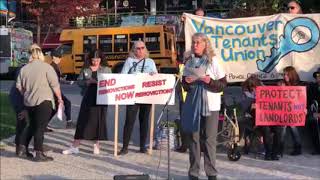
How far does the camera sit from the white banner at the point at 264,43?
10.8 m

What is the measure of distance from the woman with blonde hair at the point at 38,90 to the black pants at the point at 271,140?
10.4 ft

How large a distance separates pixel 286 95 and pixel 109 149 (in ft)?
9.97

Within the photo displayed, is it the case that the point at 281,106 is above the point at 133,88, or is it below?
below

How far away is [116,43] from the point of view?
1183 inches

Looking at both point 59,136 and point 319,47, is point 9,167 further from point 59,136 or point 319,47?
point 319,47

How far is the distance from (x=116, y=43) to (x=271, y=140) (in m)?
21.2

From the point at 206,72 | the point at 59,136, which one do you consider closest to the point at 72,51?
the point at 59,136

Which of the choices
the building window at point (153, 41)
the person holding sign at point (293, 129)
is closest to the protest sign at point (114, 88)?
the person holding sign at point (293, 129)

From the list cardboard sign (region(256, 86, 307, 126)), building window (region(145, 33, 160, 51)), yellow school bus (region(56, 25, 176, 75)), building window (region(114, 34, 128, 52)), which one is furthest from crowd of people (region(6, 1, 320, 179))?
building window (region(114, 34, 128, 52))

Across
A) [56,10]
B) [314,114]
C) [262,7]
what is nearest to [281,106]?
[314,114]

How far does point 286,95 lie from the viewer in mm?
9461

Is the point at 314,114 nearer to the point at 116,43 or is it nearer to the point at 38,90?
the point at 38,90

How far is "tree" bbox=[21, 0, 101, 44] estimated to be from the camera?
3788cm

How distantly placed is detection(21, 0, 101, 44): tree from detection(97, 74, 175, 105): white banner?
2862 centimetres
